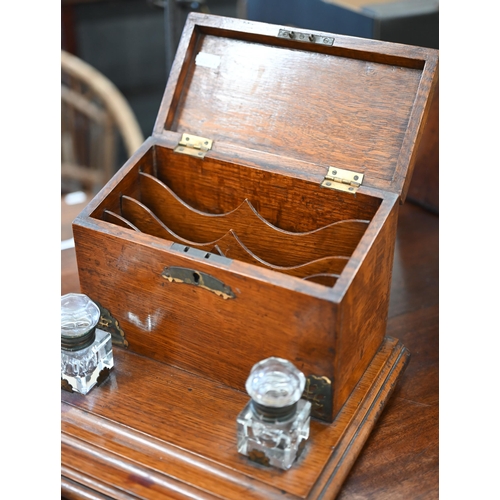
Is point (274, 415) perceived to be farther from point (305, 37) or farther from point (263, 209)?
point (305, 37)

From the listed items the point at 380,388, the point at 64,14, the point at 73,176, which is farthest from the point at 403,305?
the point at 64,14

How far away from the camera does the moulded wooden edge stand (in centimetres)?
104

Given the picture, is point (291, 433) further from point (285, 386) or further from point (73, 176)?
point (73, 176)

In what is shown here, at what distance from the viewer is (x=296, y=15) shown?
197 cm

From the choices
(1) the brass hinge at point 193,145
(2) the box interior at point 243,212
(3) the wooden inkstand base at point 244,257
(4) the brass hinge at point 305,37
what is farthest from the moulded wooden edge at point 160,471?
(4) the brass hinge at point 305,37

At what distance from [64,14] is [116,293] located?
2571 millimetres

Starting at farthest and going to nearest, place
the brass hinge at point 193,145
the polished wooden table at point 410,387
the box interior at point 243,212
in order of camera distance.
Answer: the brass hinge at point 193,145, the box interior at point 243,212, the polished wooden table at point 410,387

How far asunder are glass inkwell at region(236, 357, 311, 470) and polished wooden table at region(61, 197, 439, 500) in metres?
0.14

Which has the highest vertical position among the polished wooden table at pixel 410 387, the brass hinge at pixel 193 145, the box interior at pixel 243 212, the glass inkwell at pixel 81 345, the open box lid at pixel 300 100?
the open box lid at pixel 300 100

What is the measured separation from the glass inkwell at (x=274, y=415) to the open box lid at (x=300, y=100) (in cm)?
39

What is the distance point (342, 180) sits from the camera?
4.15ft

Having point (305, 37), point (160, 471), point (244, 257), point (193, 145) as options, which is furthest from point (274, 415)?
point (305, 37)

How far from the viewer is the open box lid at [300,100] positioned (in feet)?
4.13

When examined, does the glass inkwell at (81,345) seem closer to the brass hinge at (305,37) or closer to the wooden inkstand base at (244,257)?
the wooden inkstand base at (244,257)
